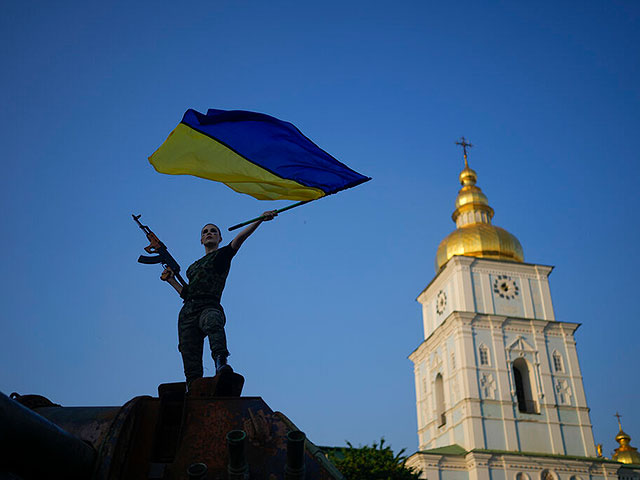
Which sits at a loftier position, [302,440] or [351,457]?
[351,457]

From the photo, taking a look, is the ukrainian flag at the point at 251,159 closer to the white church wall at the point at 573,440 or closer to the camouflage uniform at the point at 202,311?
the camouflage uniform at the point at 202,311

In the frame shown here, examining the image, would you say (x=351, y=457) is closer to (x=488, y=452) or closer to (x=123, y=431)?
(x=488, y=452)

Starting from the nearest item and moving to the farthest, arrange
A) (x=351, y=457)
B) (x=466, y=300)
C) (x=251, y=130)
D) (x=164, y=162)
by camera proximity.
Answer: (x=164, y=162)
(x=251, y=130)
(x=351, y=457)
(x=466, y=300)

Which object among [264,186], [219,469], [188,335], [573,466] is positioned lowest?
[219,469]

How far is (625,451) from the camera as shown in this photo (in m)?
49.7

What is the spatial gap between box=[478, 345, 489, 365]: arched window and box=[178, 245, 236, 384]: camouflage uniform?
32.8 m

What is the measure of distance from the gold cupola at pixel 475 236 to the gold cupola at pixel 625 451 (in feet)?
65.7

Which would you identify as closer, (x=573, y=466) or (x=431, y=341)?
(x=573, y=466)

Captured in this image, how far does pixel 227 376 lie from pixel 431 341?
37139mm

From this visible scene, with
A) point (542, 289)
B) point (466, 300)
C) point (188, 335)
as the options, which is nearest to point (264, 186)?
point (188, 335)

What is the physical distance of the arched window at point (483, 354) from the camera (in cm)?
3616

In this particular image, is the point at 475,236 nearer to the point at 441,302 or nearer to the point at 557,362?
the point at 441,302

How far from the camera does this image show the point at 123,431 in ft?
11.4

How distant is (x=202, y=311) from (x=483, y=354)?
3324 centimetres
